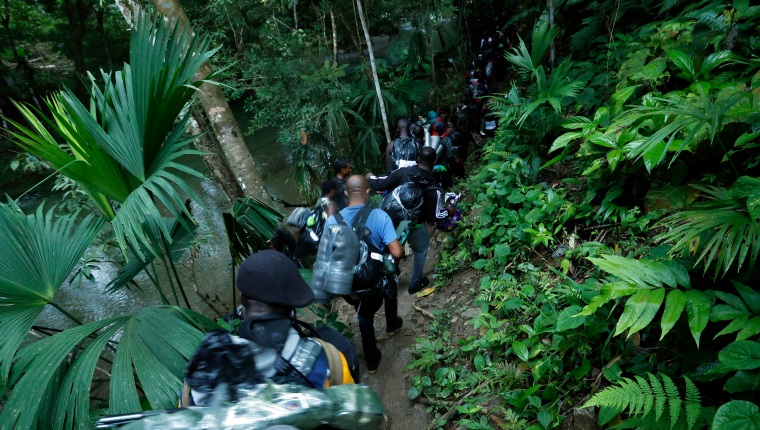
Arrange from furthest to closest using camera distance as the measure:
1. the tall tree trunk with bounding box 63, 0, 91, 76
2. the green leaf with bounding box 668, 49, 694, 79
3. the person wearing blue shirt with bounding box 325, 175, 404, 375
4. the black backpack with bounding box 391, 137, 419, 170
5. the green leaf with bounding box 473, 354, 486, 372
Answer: the tall tree trunk with bounding box 63, 0, 91, 76
the black backpack with bounding box 391, 137, 419, 170
the person wearing blue shirt with bounding box 325, 175, 404, 375
the green leaf with bounding box 668, 49, 694, 79
the green leaf with bounding box 473, 354, 486, 372

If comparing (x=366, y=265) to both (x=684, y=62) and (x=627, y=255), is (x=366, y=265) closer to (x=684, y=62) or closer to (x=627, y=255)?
(x=627, y=255)

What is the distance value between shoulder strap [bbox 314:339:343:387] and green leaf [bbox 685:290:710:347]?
1.59 meters

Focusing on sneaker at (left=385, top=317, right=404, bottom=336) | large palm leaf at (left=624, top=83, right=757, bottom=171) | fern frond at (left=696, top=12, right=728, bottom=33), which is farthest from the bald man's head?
fern frond at (left=696, top=12, right=728, bottom=33)

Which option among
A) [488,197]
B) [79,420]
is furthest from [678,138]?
[79,420]

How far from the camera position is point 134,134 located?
2127 mm

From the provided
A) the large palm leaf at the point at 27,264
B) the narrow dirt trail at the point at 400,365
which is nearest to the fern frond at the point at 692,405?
the narrow dirt trail at the point at 400,365

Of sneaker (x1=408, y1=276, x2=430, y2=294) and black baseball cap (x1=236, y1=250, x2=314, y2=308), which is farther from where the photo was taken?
sneaker (x1=408, y1=276, x2=430, y2=294)

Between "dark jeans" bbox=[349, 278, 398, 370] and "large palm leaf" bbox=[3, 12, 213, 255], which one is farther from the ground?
"large palm leaf" bbox=[3, 12, 213, 255]

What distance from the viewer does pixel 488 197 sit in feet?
14.9

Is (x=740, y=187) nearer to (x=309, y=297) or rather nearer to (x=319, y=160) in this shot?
(x=309, y=297)

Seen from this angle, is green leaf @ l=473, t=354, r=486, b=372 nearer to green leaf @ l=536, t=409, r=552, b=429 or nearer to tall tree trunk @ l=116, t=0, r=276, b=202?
green leaf @ l=536, t=409, r=552, b=429

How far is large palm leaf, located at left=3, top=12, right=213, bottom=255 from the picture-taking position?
2.03 meters

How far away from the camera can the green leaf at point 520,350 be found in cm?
266

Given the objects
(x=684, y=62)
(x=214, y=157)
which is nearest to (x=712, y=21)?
(x=684, y=62)
